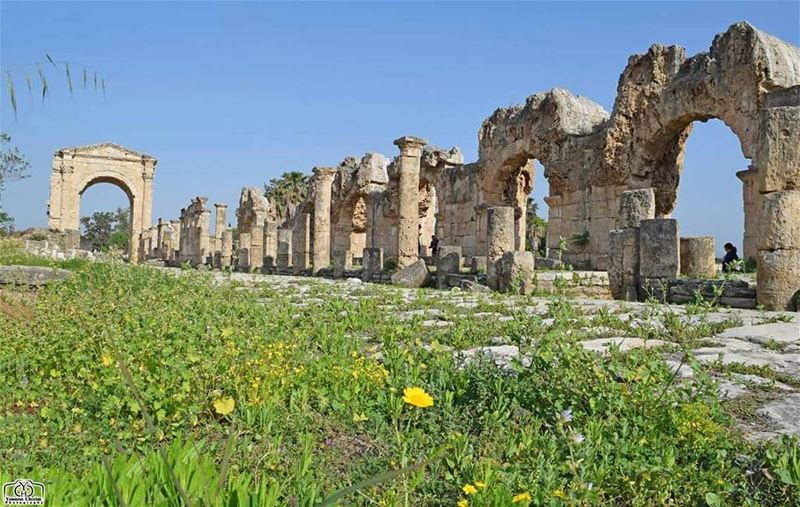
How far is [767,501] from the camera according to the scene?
2604mm

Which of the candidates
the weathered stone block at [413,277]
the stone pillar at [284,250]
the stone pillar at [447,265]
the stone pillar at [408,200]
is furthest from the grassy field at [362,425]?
the stone pillar at [284,250]

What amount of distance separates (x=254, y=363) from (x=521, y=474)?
82.4 inches

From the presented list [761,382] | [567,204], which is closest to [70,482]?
[761,382]

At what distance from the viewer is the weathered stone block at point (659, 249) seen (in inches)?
443

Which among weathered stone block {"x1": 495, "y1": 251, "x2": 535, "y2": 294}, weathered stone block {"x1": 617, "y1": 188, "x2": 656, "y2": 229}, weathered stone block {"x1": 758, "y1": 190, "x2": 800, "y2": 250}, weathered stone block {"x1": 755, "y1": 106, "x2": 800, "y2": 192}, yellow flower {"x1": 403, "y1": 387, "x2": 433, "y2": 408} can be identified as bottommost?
yellow flower {"x1": 403, "y1": 387, "x2": 433, "y2": 408}

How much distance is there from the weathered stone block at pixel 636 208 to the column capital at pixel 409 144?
8645 millimetres

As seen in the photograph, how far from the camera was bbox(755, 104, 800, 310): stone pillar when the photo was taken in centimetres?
916

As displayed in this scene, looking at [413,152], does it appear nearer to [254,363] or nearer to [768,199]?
[768,199]

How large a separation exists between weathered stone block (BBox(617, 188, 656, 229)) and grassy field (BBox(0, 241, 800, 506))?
7.77 metres

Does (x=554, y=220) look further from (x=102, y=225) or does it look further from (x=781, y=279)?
(x=102, y=225)

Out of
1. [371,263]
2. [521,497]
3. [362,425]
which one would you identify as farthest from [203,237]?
[521,497]

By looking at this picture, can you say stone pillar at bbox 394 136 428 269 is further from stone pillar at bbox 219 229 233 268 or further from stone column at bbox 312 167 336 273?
stone pillar at bbox 219 229 233 268

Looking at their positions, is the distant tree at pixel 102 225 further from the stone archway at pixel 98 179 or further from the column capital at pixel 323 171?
the column capital at pixel 323 171

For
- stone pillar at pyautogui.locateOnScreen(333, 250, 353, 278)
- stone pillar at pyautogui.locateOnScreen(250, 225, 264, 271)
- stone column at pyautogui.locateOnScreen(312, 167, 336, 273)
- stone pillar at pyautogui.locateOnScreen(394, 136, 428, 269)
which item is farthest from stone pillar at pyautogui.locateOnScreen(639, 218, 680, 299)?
stone pillar at pyautogui.locateOnScreen(250, 225, 264, 271)
